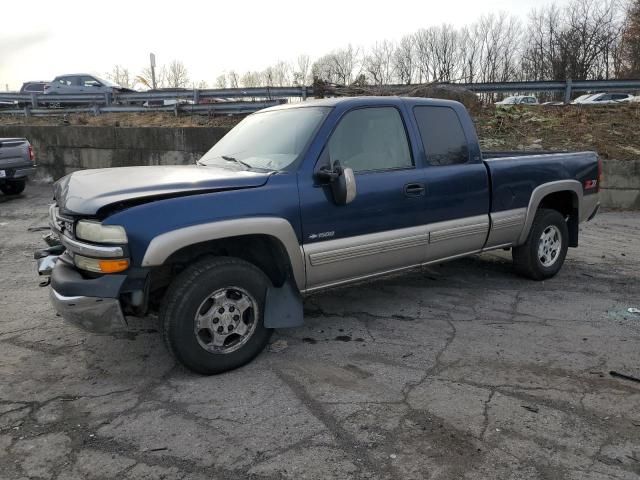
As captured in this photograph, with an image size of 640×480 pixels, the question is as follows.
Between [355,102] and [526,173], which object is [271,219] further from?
[526,173]

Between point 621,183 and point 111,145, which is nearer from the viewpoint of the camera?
point 621,183

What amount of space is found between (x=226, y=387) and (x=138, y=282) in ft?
2.85

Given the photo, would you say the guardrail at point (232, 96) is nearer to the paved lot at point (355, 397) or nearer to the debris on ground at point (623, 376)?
the paved lot at point (355, 397)

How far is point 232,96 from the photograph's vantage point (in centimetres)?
1385

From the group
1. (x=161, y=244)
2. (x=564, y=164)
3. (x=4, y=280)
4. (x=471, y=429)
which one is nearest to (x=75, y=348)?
(x=161, y=244)

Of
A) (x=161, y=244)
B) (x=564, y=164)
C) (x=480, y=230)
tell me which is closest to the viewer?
(x=161, y=244)

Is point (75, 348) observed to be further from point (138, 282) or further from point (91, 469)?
point (91, 469)

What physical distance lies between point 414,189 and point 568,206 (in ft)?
8.46

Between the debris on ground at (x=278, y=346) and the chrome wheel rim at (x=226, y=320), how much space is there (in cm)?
39

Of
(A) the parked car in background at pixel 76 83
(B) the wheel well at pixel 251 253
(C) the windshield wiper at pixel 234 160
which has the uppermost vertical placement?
(A) the parked car in background at pixel 76 83

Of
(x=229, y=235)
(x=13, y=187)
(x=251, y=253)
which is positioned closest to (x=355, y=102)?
(x=251, y=253)

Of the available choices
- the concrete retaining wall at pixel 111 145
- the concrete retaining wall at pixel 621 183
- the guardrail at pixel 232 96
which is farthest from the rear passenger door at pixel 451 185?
the guardrail at pixel 232 96

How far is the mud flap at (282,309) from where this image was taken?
11.7 ft

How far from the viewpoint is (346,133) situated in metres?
3.96
